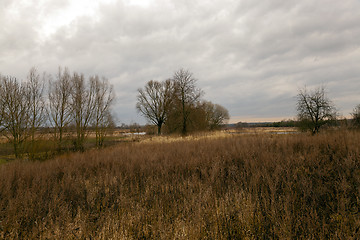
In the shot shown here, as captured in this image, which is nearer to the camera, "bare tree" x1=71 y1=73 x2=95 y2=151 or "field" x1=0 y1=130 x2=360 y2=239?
"field" x1=0 y1=130 x2=360 y2=239

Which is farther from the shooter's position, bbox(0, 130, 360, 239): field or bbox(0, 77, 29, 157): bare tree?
bbox(0, 77, 29, 157): bare tree

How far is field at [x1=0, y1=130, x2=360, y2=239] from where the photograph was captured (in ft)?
9.80

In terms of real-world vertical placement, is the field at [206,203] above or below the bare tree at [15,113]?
below

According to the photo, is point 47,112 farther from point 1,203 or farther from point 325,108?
point 325,108

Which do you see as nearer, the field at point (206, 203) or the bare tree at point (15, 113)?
the field at point (206, 203)

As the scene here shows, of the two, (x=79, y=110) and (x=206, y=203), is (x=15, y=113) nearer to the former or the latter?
(x=79, y=110)

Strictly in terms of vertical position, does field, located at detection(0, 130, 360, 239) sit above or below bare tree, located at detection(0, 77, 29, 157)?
below

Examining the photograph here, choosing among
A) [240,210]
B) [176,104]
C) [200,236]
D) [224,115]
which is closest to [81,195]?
[200,236]

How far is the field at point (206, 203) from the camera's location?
2986 millimetres

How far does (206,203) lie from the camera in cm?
401

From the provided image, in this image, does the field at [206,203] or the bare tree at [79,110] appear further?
the bare tree at [79,110]

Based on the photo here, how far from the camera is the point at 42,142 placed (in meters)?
15.6

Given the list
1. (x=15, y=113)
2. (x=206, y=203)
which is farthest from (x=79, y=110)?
(x=206, y=203)

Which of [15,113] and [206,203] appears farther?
[15,113]
